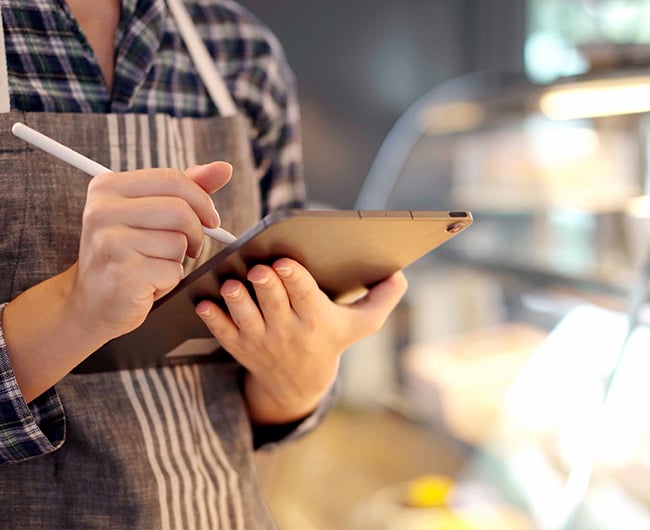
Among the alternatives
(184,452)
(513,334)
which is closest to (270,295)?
(184,452)

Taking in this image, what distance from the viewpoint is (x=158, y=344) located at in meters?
0.70

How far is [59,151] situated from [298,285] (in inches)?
8.1

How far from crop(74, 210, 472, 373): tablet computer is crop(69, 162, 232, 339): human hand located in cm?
4

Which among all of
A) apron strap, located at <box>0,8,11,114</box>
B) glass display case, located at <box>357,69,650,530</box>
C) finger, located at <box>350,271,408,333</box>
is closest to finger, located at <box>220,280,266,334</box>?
finger, located at <box>350,271,408,333</box>

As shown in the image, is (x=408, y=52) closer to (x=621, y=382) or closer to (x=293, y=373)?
(x=621, y=382)

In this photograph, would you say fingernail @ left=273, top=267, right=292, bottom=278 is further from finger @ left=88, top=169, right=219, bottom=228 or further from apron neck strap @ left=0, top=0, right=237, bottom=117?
apron neck strap @ left=0, top=0, right=237, bottom=117

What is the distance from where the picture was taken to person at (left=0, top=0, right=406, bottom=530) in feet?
1.76

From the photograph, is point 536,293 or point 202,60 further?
point 536,293

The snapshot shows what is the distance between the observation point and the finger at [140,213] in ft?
1.66

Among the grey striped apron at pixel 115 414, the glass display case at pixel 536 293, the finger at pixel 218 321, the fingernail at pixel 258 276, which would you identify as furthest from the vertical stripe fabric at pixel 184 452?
the glass display case at pixel 536 293

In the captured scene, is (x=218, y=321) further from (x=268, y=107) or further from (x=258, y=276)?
(x=268, y=107)

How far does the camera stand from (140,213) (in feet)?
1.67

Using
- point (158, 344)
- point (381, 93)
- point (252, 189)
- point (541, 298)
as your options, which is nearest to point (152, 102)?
point (252, 189)

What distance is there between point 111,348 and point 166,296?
0.09 metres
